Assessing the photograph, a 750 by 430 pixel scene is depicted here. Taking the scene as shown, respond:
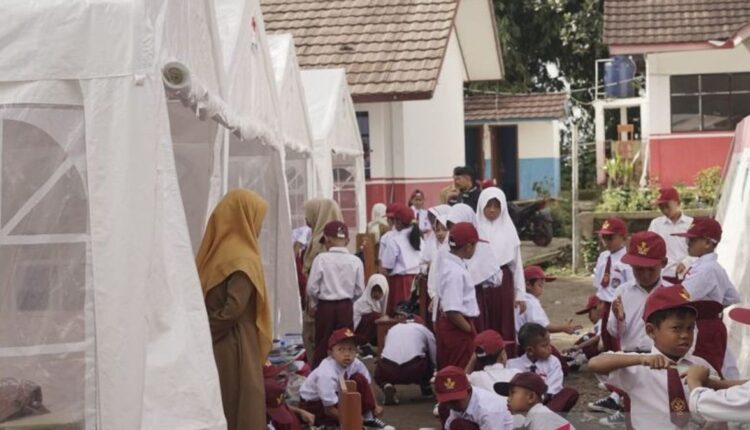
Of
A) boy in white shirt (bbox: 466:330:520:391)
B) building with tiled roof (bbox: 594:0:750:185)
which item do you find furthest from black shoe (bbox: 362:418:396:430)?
building with tiled roof (bbox: 594:0:750:185)

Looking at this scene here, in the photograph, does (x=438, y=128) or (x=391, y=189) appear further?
(x=438, y=128)

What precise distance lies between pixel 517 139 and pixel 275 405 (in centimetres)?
2414

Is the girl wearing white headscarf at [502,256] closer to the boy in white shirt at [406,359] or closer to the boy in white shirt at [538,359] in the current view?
the boy in white shirt at [406,359]

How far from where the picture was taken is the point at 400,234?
452 inches

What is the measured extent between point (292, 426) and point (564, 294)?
9.77 metres

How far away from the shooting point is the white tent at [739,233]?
8.30m

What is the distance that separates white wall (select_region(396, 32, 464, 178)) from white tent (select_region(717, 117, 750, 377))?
864cm

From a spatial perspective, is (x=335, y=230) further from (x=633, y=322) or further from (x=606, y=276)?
(x=633, y=322)

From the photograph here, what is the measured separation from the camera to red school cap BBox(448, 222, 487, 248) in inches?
314

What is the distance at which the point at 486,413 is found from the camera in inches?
253

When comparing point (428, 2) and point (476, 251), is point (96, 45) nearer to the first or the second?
point (476, 251)

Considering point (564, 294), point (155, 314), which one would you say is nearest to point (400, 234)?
point (564, 294)

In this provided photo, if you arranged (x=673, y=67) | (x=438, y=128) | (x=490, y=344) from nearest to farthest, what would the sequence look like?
1. (x=490, y=344)
2. (x=673, y=67)
3. (x=438, y=128)

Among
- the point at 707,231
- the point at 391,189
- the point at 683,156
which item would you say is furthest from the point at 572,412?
the point at 683,156
